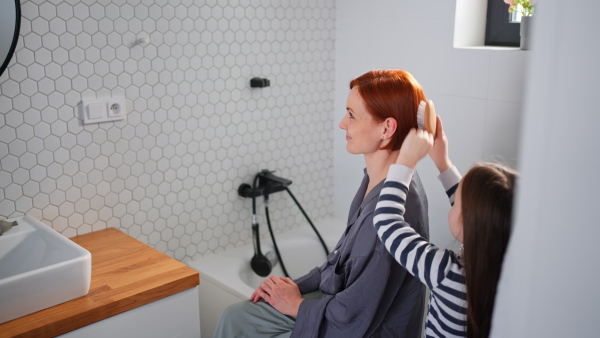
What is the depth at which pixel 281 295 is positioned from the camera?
1.73 meters

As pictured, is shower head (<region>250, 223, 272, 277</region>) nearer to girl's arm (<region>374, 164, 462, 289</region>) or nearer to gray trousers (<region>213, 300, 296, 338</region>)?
gray trousers (<region>213, 300, 296, 338</region>)

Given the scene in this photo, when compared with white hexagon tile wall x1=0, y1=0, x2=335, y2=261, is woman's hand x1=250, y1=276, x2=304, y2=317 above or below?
below

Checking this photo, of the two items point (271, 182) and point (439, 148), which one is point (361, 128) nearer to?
point (439, 148)

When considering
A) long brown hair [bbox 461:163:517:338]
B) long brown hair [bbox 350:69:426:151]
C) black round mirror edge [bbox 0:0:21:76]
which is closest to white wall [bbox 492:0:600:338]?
long brown hair [bbox 461:163:517:338]

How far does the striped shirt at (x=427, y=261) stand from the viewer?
3.92 feet

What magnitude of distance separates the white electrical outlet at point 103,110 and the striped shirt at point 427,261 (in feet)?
4.01

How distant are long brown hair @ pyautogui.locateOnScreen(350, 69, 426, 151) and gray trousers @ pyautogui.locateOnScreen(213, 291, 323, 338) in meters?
0.60

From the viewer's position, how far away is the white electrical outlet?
202 cm

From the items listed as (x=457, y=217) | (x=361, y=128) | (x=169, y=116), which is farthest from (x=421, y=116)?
(x=169, y=116)

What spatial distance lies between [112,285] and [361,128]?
0.90 meters

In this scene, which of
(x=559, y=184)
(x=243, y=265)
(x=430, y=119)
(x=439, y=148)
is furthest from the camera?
(x=243, y=265)

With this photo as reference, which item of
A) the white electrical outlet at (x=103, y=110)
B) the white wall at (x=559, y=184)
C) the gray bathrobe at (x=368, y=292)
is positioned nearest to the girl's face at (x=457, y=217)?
the gray bathrobe at (x=368, y=292)

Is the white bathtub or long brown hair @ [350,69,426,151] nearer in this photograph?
long brown hair @ [350,69,426,151]

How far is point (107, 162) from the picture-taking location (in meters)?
2.13
